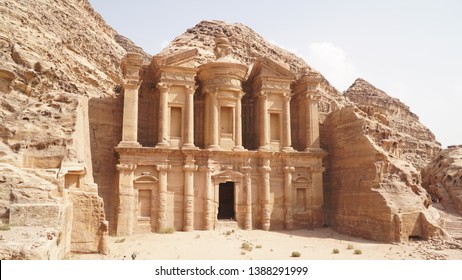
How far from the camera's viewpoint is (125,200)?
19.6 meters

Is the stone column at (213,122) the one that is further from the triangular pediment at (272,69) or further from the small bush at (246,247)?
the small bush at (246,247)

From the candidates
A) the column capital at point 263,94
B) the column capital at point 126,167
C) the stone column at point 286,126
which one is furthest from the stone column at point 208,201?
the column capital at point 263,94

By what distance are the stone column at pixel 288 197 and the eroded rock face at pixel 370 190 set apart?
3109 mm

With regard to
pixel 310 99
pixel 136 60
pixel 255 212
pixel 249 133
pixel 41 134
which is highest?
pixel 136 60

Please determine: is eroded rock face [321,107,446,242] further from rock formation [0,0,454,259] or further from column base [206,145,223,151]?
column base [206,145,223,151]

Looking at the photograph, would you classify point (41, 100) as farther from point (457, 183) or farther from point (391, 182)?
point (457, 183)

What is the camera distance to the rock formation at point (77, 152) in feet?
35.2

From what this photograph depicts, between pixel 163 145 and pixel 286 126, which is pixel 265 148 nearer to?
pixel 286 126

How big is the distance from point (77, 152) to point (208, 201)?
28.9ft

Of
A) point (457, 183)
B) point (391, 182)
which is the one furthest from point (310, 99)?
point (457, 183)

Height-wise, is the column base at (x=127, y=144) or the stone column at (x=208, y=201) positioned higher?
the column base at (x=127, y=144)

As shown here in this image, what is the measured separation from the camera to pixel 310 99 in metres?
24.5

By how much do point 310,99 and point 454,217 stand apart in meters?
12.1

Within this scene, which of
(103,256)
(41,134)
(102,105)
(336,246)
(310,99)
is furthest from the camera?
(310,99)
